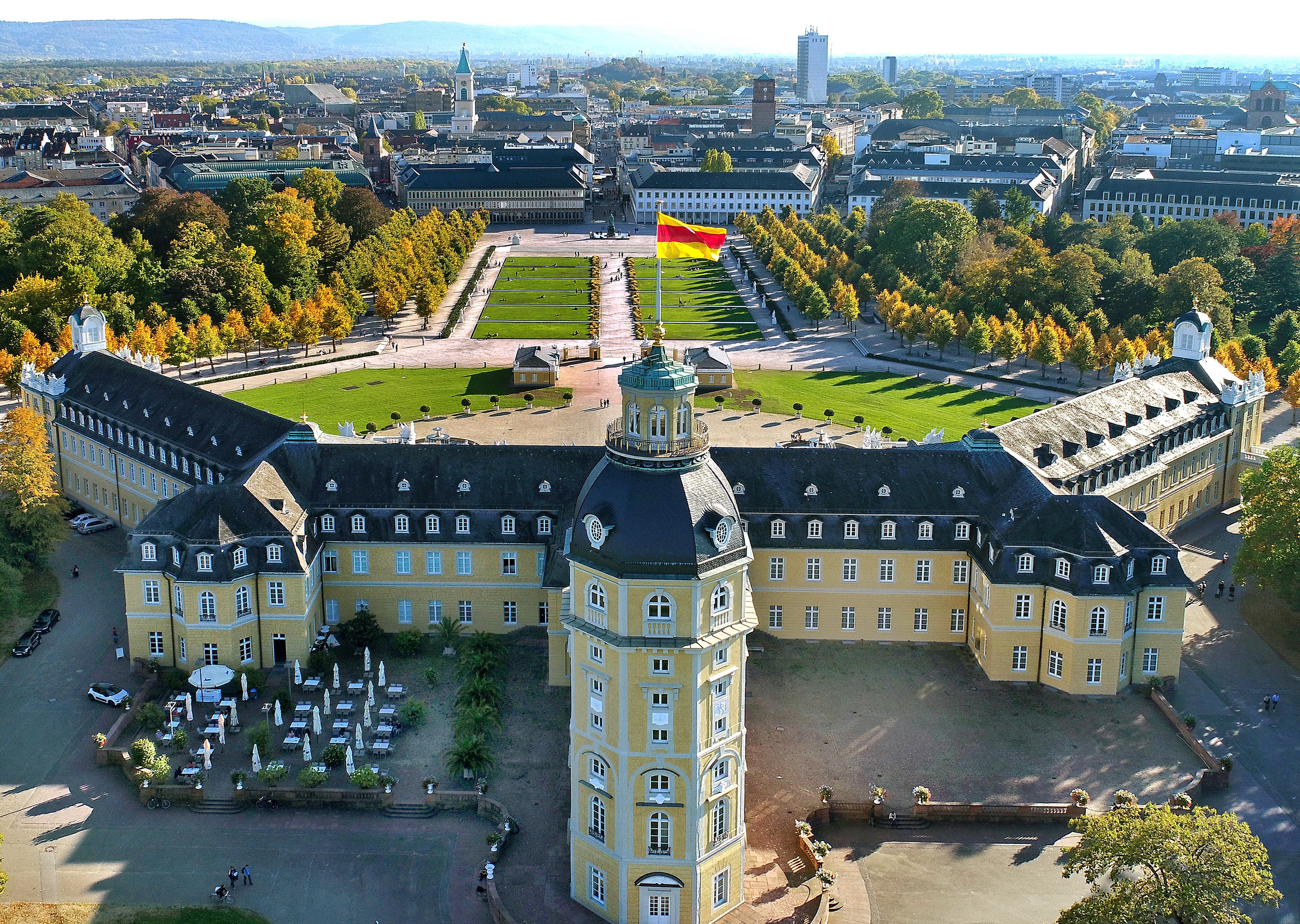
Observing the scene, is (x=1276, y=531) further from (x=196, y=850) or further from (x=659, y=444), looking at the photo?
(x=196, y=850)

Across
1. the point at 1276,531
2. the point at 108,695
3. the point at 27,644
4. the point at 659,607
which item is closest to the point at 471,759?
the point at 659,607

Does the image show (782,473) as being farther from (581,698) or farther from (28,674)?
(28,674)

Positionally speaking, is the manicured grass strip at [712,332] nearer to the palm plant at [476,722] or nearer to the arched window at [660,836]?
the palm plant at [476,722]

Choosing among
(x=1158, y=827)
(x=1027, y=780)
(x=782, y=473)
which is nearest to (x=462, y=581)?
(x=782, y=473)

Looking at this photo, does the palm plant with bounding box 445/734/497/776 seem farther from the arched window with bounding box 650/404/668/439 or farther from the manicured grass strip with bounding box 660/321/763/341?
the manicured grass strip with bounding box 660/321/763/341

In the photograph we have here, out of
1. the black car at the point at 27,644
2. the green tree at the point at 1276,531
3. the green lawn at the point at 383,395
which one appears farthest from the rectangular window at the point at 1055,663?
the green lawn at the point at 383,395

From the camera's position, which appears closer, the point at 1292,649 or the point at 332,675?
the point at 332,675
